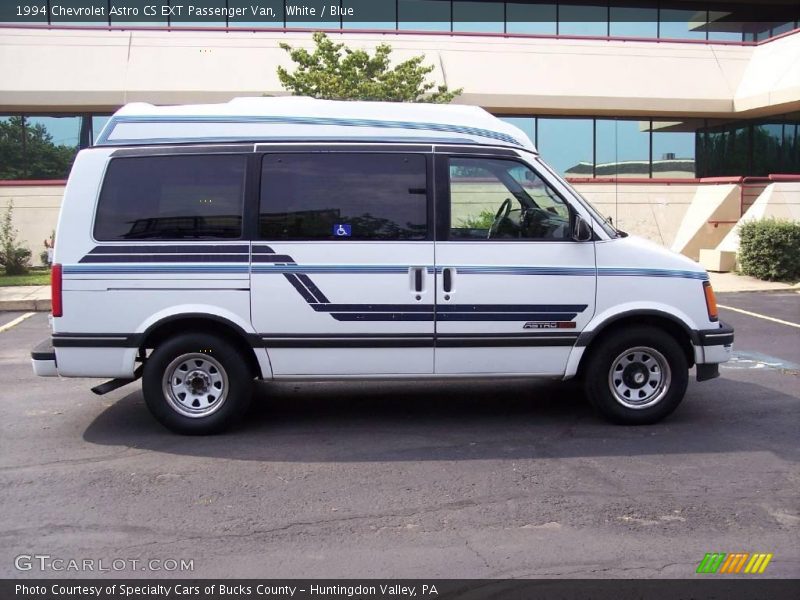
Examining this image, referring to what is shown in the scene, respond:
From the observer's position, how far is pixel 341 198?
611cm

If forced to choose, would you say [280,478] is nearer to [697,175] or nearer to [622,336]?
[622,336]

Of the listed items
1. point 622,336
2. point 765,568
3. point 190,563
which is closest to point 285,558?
point 190,563

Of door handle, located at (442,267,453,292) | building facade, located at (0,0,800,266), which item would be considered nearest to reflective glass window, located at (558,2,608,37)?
building facade, located at (0,0,800,266)

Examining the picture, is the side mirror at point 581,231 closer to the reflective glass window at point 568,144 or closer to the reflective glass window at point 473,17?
the reflective glass window at point 568,144

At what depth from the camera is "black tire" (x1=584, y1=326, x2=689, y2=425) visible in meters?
6.23

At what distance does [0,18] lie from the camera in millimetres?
21672

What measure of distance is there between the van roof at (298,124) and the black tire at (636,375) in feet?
5.89

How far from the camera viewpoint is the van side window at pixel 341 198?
6086 mm

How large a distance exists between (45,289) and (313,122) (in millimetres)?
10852

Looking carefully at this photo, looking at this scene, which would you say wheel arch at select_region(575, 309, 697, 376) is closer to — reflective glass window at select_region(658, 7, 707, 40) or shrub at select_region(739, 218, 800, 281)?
shrub at select_region(739, 218, 800, 281)

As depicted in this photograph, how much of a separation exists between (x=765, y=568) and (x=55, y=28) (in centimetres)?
2169

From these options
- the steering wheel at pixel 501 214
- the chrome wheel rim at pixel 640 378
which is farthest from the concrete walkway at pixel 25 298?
the chrome wheel rim at pixel 640 378
